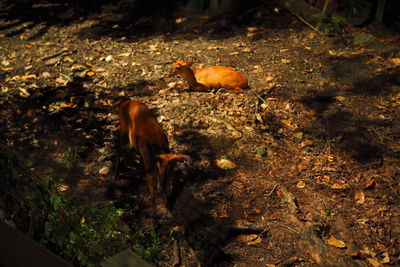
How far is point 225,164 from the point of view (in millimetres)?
4039

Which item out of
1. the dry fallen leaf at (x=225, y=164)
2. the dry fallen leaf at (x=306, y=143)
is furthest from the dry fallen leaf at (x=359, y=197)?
the dry fallen leaf at (x=225, y=164)

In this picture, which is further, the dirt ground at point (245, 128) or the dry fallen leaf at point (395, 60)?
the dry fallen leaf at point (395, 60)

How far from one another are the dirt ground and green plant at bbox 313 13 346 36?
0.22m

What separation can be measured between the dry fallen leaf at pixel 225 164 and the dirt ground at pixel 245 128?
3 centimetres

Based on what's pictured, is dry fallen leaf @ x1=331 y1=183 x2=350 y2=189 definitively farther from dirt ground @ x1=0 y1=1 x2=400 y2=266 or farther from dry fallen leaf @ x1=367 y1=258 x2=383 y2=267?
dry fallen leaf @ x1=367 y1=258 x2=383 y2=267

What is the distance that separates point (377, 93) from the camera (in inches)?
204

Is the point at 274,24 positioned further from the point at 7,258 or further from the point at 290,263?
the point at 7,258

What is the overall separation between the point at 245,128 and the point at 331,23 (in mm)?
3814

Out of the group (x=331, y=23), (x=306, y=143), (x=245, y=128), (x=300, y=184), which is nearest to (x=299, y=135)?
(x=306, y=143)

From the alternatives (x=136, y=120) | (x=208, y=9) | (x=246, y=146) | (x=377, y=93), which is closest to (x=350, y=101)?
(x=377, y=93)

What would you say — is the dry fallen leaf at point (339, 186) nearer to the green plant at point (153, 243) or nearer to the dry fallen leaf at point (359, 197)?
the dry fallen leaf at point (359, 197)

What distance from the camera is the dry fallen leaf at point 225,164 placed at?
4.01 m

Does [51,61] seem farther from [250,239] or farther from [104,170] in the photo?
[250,239]

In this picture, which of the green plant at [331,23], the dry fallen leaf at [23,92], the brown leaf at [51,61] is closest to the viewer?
the dry fallen leaf at [23,92]
